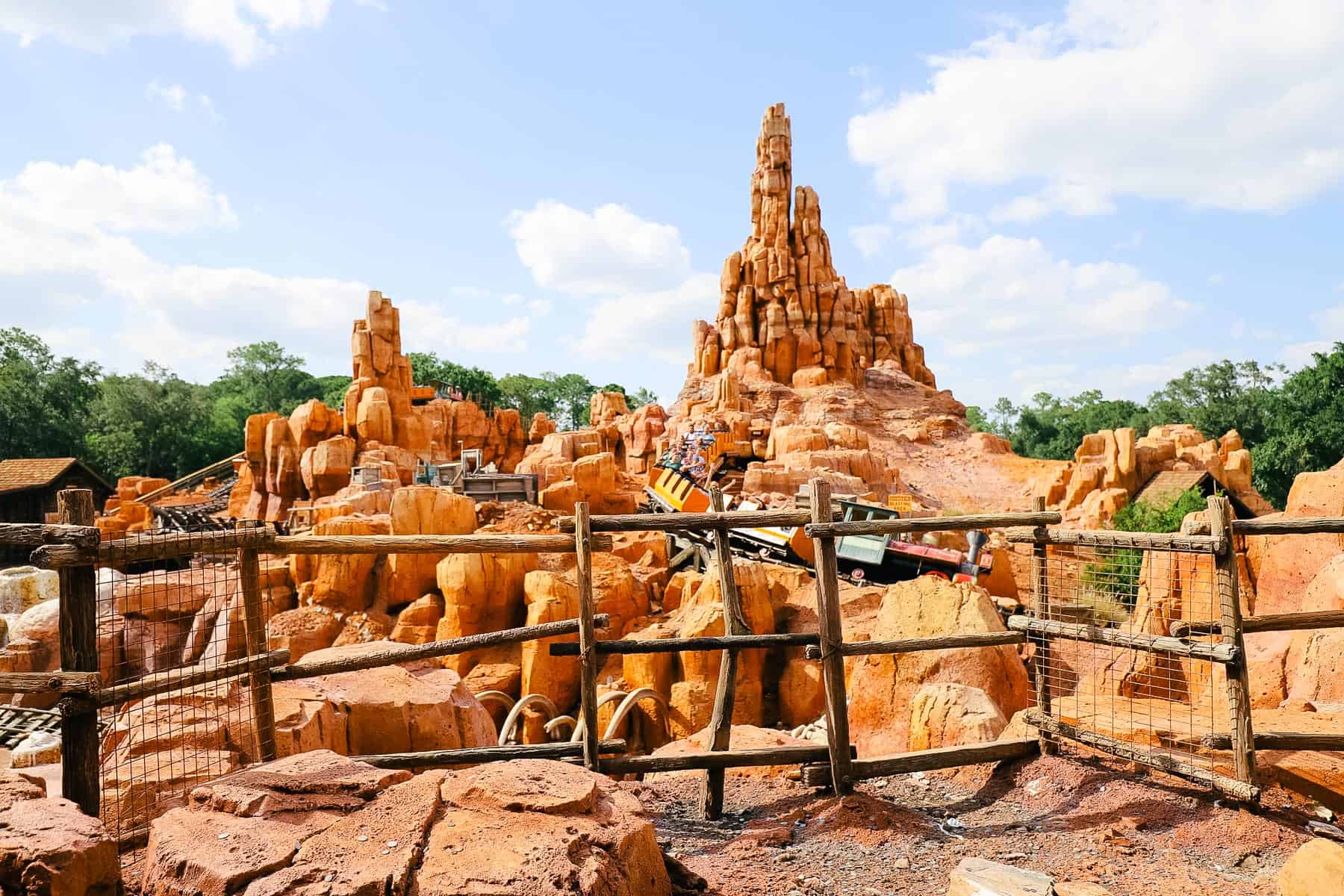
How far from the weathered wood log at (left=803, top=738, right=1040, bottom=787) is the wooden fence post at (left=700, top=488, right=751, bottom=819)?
18.9 inches

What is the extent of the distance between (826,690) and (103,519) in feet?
89.9

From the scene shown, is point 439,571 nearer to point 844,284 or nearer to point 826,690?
point 826,690

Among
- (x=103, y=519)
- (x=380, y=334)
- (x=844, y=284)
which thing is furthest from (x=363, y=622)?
(x=844, y=284)

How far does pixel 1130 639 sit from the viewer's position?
4.16 metres

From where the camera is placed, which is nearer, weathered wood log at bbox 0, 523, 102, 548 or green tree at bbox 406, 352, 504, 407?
weathered wood log at bbox 0, 523, 102, 548

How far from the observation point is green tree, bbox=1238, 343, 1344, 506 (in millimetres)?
27578

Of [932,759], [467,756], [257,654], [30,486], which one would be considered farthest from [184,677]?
[30,486]

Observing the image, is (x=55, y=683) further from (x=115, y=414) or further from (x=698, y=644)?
(x=115, y=414)

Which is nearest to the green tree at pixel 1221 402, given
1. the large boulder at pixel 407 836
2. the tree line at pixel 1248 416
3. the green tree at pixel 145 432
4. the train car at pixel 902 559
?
the tree line at pixel 1248 416

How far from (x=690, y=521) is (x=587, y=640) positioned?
2.68ft

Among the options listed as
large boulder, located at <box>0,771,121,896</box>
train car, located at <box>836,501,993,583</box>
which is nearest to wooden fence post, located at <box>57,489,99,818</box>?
large boulder, located at <box>0,771,121,896</box>

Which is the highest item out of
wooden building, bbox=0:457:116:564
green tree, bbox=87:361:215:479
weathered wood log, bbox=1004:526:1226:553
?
green tree, bbox=87:361:215:479

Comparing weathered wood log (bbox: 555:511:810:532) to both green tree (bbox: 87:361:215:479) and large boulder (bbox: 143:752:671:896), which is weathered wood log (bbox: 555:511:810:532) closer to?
large boulder (bbox: 143:752:671:896)

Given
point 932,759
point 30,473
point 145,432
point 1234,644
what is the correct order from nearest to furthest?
point 1234,644
point 932,759
point 30,473
point 145,432
